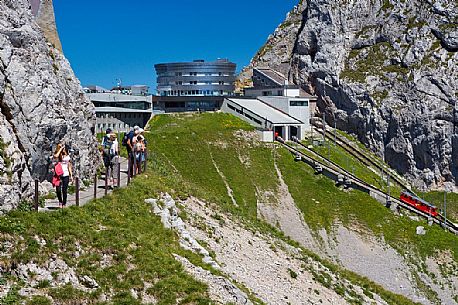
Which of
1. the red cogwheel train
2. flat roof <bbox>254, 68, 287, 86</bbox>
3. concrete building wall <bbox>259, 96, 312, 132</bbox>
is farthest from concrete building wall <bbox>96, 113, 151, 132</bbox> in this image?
the red cogwheel train

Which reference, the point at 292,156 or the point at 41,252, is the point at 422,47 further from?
the point at 41,252

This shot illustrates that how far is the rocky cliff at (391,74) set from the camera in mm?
87375

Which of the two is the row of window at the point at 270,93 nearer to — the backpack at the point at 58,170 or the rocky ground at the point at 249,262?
the rocky ground at the point at 249,262

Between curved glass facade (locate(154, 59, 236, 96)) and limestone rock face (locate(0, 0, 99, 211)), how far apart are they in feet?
242

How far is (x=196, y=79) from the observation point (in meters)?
98.1

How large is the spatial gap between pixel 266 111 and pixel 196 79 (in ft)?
62.2

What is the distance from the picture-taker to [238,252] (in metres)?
23.4

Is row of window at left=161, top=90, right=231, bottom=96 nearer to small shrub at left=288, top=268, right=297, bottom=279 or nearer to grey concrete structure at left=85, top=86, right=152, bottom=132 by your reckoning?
grey concrete structure at left=85, top=86, right=152, bottom=132

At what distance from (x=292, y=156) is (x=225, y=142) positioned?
8.24 meters

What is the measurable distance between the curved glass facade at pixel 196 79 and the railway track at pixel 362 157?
21.1 m

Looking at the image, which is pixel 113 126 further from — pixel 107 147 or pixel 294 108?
pixel 107 147

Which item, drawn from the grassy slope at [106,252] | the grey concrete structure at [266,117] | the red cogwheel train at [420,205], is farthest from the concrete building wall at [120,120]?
the grassy slope at [106,252]

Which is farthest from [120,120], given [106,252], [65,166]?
[106,252]

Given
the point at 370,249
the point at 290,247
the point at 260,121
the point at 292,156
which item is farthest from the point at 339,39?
the point at 290,247
